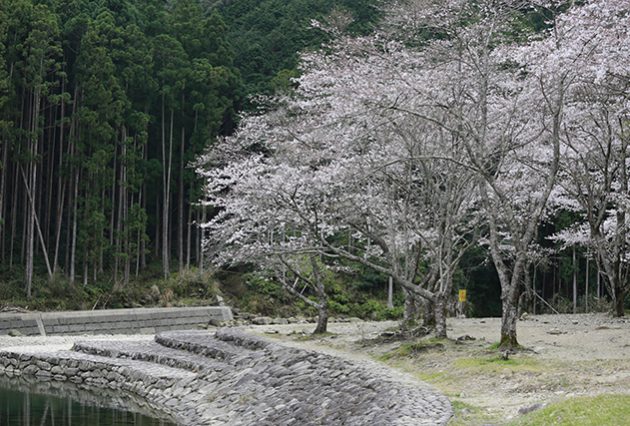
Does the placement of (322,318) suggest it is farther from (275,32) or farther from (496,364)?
(275,32)

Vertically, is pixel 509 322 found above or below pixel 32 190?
below

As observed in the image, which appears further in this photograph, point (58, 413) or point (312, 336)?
point (312, 336)

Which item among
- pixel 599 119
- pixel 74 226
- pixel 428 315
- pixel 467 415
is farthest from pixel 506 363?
pixel 74 226

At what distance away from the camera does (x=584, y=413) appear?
7.20 meters

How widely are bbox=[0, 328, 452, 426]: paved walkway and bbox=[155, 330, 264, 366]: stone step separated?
2 cm

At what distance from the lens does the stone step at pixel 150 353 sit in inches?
648

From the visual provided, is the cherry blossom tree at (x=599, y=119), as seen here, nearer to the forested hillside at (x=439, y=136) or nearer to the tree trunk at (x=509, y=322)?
the forested hillside at (x=439, y=136)

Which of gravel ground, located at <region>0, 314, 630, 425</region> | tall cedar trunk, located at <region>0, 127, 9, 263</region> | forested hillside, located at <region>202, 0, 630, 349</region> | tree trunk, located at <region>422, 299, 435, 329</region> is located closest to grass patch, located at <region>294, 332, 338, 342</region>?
gravel ground, located at <region>0, 314, 630, 425</region>

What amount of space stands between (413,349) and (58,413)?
6237 mm

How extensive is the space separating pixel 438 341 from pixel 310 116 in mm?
6229

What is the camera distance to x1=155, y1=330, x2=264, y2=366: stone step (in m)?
15.8

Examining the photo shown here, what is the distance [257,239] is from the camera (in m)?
19.9

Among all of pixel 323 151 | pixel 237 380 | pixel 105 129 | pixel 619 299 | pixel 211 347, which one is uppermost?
pixel 105 129

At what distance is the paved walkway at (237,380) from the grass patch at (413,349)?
3.99 ft
